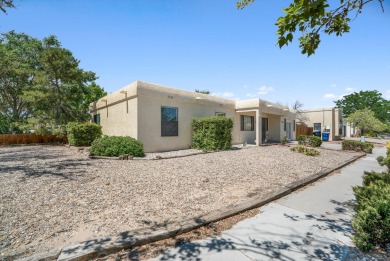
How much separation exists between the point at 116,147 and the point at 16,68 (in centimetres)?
1769

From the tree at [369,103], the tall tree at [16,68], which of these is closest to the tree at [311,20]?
the tall tree at [16,68]

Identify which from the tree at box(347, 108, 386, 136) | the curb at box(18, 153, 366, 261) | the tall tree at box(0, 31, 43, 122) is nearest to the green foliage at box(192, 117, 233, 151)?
the curb at box(18, 153, 366, 261)

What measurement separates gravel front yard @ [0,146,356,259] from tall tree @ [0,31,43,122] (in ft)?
59.7

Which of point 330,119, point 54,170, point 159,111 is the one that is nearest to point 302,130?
point 330,119

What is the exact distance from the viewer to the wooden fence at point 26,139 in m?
17.1

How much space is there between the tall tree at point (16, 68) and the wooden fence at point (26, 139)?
11.9ft

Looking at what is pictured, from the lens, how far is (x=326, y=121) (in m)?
27.8

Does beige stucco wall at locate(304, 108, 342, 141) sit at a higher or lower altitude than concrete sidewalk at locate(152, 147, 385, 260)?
higher

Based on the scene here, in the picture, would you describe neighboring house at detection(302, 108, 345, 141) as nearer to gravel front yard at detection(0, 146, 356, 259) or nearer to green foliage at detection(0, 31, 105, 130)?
gravel front yard at detection(0, 146, 356, 259)

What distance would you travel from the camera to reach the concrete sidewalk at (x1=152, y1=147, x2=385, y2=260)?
8.73ft

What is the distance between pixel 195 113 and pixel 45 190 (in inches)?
402

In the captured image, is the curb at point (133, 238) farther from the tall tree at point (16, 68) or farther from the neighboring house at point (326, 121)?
the neighboring house at point (326, 121)

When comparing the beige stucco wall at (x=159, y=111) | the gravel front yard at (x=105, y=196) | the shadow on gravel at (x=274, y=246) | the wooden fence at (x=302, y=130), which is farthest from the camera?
the wooden fence at (x=302, y=130)

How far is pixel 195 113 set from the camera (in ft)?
45.2
